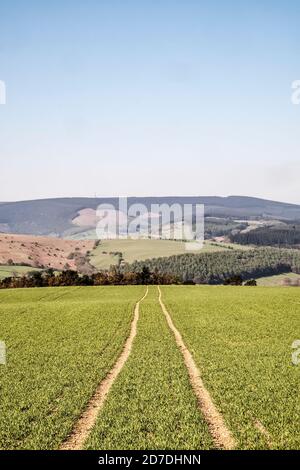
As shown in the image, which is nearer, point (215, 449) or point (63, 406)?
point (215, 449)

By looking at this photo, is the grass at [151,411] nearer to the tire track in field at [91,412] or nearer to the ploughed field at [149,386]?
the ploughed field at [149,386]

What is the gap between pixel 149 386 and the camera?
22.1 m

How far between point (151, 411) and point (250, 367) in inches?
356

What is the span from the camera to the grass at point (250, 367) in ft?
54.6

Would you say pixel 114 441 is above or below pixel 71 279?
above

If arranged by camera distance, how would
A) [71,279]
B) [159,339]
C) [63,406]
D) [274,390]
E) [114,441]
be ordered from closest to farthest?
[114,441], [63,406], [274,390], [159,339], [71,279]

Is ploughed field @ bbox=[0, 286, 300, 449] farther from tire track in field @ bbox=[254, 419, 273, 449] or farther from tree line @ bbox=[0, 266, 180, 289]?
tree line @ bbox=[0, 266, 180, 289]

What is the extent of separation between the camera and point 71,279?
419 ft

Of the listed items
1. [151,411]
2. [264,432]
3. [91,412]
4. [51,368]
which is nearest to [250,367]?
[151,411]

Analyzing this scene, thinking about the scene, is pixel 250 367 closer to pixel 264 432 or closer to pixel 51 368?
pixel 264 432
